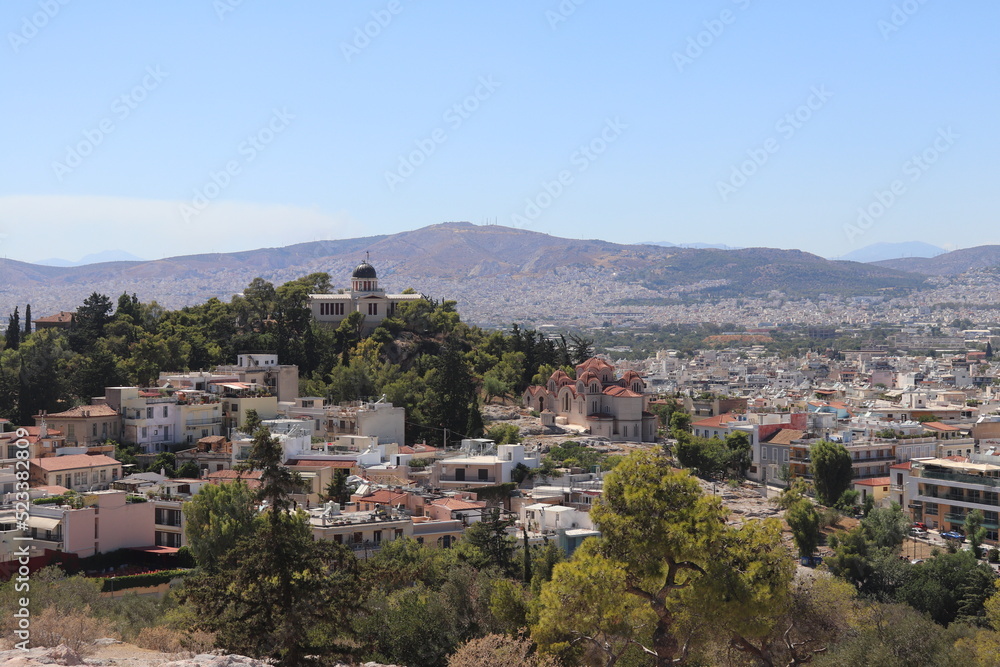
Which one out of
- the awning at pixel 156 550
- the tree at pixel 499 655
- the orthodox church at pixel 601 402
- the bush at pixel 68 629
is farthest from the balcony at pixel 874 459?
the bush at pixel 68 629

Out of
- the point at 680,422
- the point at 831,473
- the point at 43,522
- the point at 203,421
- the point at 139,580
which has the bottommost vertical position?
the point at 139,580

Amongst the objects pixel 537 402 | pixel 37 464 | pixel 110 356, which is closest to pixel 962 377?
pixel 537 402

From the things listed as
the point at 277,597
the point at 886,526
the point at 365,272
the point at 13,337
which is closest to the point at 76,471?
the point at 277,597

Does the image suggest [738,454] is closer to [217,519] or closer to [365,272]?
[365,272]

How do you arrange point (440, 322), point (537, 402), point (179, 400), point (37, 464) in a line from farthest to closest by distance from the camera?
point (440, 322), point (537, 402), point (179, 400), point (37, 464)

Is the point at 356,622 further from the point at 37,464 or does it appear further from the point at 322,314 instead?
the point at 322,314

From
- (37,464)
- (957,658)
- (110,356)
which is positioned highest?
(110,356)
